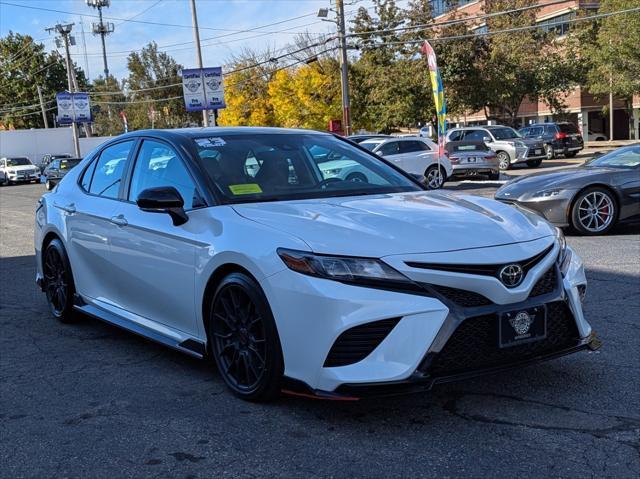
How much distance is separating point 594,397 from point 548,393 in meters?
0.23

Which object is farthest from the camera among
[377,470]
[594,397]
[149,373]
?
[149,373]

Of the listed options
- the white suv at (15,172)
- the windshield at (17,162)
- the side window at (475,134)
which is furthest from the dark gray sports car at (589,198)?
the windshield at (17,162)

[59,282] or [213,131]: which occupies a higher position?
[213,131]

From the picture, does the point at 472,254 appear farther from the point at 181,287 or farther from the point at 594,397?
the point at 181,287

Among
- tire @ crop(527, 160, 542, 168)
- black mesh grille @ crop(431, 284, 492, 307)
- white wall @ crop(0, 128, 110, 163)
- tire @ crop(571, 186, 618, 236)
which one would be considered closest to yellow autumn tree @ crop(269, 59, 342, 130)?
tire @ crop(527, 160, 542, 168)

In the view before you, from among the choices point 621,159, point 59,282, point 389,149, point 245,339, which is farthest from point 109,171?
point 389,149

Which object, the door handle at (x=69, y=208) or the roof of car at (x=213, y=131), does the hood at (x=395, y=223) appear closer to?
the roof of car at (x=213, y=131)

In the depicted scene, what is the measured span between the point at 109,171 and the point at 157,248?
1.33 meters

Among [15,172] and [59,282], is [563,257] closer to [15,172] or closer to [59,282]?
[59,282]

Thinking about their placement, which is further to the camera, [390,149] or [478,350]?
[390,149]

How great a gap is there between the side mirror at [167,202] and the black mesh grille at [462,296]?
1.69 m

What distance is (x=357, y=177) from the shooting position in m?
4.67

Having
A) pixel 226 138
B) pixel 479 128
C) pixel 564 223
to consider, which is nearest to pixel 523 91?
pixel 479 128

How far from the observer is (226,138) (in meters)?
4.63
